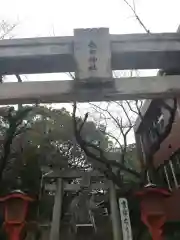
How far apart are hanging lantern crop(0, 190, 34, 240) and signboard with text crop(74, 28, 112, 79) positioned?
2.12 meters

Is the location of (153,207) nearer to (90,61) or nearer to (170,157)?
(90,61)

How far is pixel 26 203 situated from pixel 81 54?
2474 mm

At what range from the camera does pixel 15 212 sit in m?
5.59

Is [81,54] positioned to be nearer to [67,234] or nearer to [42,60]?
[42,60]

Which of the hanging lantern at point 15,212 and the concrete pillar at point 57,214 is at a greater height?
the concrete pillar at point 57,214

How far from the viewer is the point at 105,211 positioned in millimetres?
13312

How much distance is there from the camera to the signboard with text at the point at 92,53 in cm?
523

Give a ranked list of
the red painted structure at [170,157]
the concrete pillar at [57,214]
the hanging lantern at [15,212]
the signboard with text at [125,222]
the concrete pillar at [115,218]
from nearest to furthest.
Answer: the hanging lantern at [15,212]
the signboard with text at [125,222]
the concrete pillar at [57,214]
the concrete pillar at [115,218]
the red painted structure at [170,157]

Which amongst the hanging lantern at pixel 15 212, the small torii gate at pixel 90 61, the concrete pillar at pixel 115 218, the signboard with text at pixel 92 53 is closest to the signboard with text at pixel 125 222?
the concrete pillar at pixel 115 218

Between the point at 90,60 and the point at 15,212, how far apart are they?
261 cm

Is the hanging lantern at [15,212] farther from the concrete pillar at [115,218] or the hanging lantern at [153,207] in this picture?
the concrete pillar at [115,218]

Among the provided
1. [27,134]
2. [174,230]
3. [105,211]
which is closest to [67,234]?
[105,211]

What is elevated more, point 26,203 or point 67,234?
point 67,234

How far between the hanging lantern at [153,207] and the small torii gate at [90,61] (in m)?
1.51
